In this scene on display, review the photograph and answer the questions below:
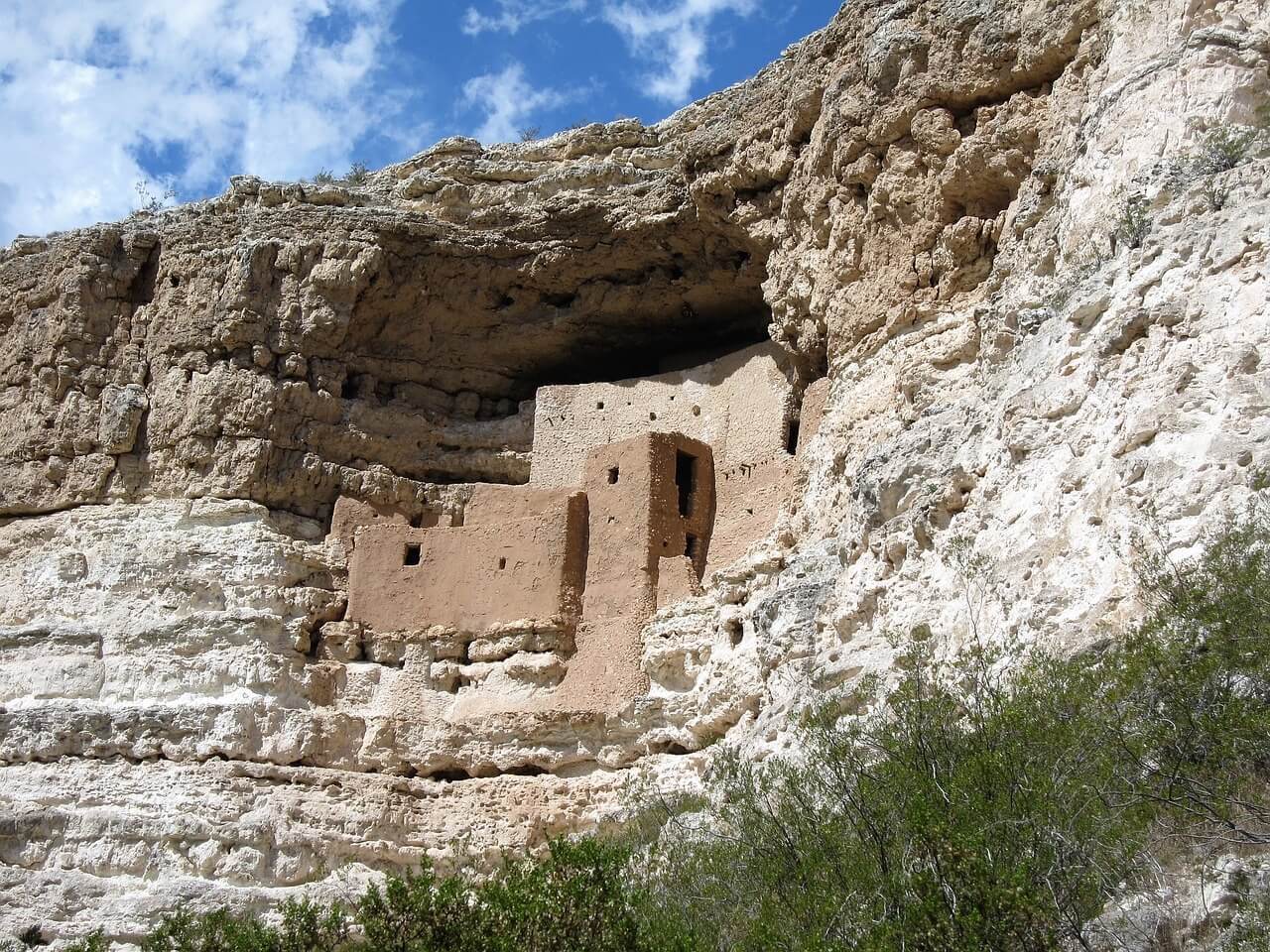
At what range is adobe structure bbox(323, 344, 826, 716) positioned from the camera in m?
17.3

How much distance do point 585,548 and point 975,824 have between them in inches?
405

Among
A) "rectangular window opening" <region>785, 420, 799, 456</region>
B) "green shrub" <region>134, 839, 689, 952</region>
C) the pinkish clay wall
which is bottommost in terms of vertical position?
"green shrub" <region>134, 839, 689, 952</region>

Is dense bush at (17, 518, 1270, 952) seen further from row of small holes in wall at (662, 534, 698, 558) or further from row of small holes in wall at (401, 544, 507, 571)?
row of small holes in wall at (401, 544, 507, 571)

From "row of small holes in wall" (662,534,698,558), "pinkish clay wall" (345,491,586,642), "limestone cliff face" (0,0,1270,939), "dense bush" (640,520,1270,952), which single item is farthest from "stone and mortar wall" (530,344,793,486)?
"dense bush" (640,520,1270,952)

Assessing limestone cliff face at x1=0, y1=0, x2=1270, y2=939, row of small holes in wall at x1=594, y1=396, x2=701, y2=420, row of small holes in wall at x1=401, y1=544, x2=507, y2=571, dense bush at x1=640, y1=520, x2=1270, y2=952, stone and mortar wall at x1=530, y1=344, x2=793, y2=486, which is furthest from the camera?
row of small holes in wall at x1=594, y1=396, x2=701, y2=420

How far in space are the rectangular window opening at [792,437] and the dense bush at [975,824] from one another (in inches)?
306

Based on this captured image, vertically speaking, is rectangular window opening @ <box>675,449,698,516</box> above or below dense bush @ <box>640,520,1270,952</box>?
above

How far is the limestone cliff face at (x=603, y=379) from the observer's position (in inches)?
448

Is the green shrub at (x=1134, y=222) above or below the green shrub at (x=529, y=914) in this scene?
above

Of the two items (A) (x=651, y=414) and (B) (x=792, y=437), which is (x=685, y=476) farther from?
(A) (x=651, y=414)

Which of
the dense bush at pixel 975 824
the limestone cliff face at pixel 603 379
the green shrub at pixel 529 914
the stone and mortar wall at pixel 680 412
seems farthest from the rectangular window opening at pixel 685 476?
the green shrub at pixel 529 914

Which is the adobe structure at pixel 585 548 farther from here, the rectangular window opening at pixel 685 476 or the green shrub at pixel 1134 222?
the green shrub at pixel 1134 222

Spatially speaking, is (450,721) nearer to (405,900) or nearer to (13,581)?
(13,581)

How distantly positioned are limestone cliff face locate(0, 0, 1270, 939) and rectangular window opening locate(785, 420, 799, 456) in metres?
0.45
